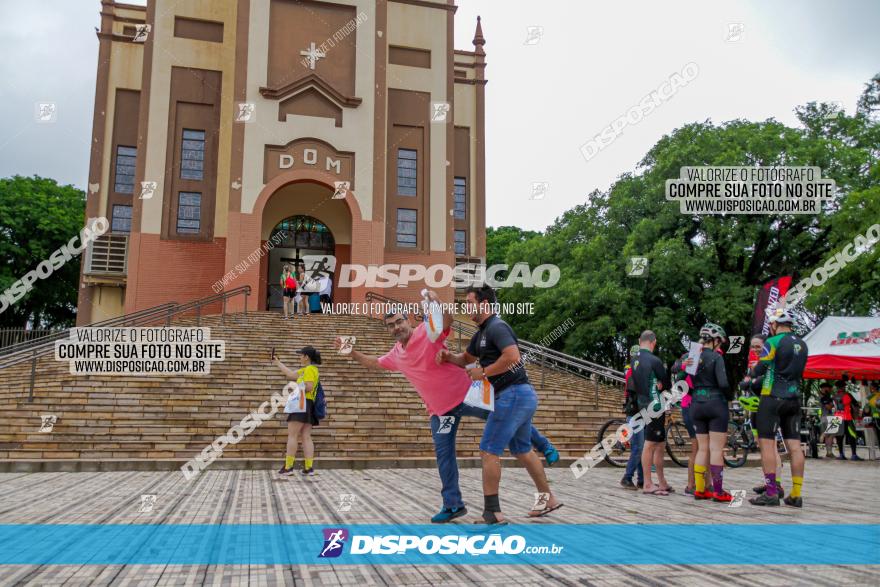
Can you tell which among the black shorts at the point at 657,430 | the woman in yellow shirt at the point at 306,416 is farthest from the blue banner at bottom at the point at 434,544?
the woman in yellow shirt at the point at 306,416

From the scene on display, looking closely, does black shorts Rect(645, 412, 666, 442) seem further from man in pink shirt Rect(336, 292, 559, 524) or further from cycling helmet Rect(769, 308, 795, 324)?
man in pink shirt Rect(336, 292, 559, 524)

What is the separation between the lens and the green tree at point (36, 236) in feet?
117

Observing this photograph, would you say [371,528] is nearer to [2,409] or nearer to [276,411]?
[276,411]

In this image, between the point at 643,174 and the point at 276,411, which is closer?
the point at 276,411

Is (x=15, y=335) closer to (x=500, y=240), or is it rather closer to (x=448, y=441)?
(x=500, y=240)

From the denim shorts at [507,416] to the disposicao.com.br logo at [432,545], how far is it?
819 millimetres

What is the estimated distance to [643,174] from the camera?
97.2 feet

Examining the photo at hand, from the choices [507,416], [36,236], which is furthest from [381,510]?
[36,236]

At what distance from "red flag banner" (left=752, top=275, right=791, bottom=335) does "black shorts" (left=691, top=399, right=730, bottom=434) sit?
11.8 meters

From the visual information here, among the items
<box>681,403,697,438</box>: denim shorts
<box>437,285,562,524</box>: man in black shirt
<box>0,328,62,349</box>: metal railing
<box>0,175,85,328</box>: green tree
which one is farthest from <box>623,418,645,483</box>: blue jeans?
<box>0,175,85,328</box>: green tree

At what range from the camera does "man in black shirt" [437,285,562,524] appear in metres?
5.84

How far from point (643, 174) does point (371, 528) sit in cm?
2659

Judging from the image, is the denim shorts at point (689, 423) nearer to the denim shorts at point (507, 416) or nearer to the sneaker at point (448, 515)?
the denim shorts at point (507, 416)

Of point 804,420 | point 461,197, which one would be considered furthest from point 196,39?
point 804,420
